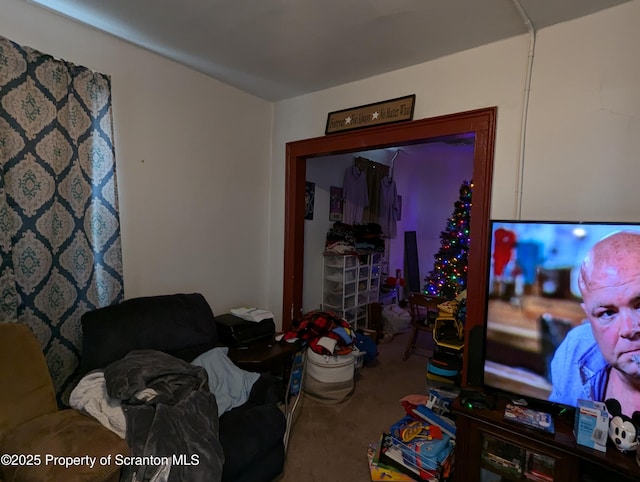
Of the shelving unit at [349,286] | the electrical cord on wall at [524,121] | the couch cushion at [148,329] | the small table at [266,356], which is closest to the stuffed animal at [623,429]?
the electrical cord on wall at [524,121]

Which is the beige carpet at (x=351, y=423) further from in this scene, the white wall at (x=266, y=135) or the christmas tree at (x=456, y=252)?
Answer: the christmas tree at (x=456, y=252)

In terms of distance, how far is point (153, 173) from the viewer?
2449mm

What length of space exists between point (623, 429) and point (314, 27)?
2.37 m

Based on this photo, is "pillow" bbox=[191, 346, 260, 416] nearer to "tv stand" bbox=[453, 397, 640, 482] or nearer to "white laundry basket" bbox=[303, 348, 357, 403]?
"white laundry basket" bbox=[303, 348, 357, 403]

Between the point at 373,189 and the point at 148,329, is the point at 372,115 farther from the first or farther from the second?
the point at 373,189

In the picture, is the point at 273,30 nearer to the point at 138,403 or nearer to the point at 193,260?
the point at 193,260

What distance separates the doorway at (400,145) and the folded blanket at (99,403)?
175 cm

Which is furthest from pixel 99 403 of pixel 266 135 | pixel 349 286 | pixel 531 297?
pixel 349 286

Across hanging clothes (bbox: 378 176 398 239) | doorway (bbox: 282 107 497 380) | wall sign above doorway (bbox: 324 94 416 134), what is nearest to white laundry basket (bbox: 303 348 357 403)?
doorway (bbox: 282 107 497 380)

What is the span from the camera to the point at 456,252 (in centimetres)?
446

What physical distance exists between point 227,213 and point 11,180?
1.45 m

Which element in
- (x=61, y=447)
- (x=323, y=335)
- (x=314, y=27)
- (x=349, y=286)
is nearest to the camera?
(x=61, y=447)

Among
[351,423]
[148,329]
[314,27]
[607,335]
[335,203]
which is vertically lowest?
[351,423]

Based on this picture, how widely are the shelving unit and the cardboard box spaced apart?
2.67 m
